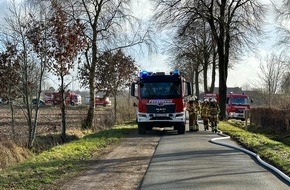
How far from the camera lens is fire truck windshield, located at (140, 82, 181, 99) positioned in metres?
21.7

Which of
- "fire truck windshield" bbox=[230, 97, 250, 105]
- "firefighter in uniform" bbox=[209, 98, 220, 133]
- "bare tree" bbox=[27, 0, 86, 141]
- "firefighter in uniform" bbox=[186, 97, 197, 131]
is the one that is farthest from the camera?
"fire truck windshield" bbox=[230, 97, 250, 105]

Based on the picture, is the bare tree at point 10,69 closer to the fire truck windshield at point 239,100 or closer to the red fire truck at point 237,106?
the red fire truck at point 237,106

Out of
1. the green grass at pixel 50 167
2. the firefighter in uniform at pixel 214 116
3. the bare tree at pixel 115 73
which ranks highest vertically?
the bare tree at pixel 115 73

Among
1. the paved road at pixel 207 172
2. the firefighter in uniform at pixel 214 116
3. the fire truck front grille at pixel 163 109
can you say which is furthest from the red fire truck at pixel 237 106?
the paved road at pixel 207 172

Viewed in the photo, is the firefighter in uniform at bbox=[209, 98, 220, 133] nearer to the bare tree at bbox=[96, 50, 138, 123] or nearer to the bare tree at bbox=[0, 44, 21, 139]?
the bare tree at bbox=[0, 44, 21, 139]

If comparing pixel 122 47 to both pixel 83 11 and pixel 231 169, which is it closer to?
pixel 83 11

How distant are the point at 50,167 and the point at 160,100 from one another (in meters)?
11.1

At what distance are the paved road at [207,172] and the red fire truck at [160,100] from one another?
676 centimetres

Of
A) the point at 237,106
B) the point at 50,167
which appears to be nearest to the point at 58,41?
the point at 50,167

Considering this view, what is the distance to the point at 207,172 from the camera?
10.2m

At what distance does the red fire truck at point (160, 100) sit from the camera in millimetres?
21516

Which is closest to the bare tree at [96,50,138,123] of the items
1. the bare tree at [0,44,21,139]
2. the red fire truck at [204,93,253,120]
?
the red fire truck at [204,93,253,120]

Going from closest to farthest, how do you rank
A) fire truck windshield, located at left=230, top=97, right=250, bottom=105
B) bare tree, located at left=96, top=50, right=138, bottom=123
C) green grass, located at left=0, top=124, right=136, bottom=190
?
green grass, located at left=0, top=124, right=136, bottom=190
bare tree, located at left=96, top=50, right=138, bottom=123
fire truck windshield, located at left=230, top=97, right=250, bottom=105

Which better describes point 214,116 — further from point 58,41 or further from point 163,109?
point 58,41
